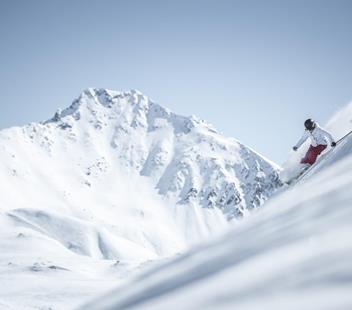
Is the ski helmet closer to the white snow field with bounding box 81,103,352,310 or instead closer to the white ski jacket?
the white ski jacket

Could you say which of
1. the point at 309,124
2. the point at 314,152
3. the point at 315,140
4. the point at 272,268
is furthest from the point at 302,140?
the point at 272,268

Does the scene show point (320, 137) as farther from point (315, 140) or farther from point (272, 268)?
point (272, 268)

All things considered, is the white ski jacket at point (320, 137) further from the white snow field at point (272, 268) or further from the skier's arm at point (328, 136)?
the white snow field at point (272, 268)

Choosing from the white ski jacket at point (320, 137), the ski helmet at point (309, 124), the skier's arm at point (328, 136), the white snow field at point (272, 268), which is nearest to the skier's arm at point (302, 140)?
the ski helmet at point (309, 124)

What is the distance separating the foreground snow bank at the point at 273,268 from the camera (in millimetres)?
1259

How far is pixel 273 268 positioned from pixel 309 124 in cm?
931

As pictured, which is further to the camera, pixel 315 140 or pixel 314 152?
pixel 315 140

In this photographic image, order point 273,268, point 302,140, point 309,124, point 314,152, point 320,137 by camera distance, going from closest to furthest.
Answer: point 273,268 → point 314,152 → point 320,137 → point 309,124 → point 302,140

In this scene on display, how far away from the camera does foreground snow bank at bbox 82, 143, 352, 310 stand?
1.26 meters

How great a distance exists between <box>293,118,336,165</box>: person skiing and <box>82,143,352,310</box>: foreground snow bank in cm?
718

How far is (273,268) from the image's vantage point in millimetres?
1454

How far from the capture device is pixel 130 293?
2.14 meters

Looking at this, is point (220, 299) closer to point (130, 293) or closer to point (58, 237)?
point (130, 293)

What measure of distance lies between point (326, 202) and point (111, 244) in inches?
7746
